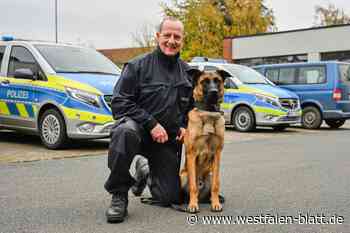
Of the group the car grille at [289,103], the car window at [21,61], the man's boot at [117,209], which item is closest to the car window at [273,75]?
the car grille at [289,103]

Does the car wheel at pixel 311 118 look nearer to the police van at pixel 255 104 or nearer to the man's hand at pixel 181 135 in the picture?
the police van at pixel 255 104

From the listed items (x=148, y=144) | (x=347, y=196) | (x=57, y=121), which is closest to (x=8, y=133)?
(x=57, y=121)

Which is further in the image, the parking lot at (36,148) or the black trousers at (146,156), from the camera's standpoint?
the parking lot at (36,148)

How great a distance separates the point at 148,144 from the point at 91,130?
13.3 feet

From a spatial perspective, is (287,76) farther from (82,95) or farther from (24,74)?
(24,74)

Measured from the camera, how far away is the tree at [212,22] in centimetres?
4019

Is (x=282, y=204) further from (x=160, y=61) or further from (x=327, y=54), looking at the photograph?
(x=327, y=54)

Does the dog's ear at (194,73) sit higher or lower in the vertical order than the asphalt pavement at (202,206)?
Answer: higher

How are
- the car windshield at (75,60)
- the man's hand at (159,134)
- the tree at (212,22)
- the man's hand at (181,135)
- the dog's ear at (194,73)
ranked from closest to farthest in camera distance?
the man's hand at (159,134)
the dog's ear at (194,73)
the man's hand at (181,135)
the car windshield at (75,60)
the tree at (212,22)

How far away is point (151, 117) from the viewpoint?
4.34m

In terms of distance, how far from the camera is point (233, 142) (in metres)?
10.8

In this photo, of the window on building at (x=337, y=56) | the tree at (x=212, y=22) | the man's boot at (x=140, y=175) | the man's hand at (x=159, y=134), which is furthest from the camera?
the tree at (x=212, y=22)

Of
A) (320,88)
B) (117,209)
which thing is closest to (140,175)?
(117,209)

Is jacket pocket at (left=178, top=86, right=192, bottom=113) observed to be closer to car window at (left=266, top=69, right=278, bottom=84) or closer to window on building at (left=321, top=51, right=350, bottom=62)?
car window at (left=266, top=69, right=278, bottom=84)
